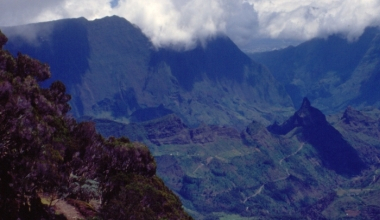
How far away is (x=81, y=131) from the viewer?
39531 mm

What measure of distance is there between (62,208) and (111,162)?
699 centimetres

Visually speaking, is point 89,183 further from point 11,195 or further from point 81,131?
point 11,195

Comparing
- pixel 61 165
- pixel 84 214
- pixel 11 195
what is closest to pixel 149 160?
pixel 84 214

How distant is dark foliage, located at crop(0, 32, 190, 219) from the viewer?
78.7ft

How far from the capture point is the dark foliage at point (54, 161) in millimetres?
23984

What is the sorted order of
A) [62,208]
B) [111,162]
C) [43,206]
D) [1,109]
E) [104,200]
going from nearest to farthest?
[1,109] < [43,206] < [62,208] < [104,200] < [111,162]

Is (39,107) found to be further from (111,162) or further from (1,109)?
(1,109)

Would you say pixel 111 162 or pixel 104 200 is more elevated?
pixel 111 162

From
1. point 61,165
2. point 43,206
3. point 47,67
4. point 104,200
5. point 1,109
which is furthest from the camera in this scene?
point 47,67

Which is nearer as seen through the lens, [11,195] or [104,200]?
[11,195]

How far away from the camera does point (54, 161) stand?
25.8 meters

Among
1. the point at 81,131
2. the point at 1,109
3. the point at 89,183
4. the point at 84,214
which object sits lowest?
the point at 84,214

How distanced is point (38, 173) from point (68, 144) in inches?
386

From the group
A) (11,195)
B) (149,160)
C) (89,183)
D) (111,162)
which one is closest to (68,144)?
(89,183)
